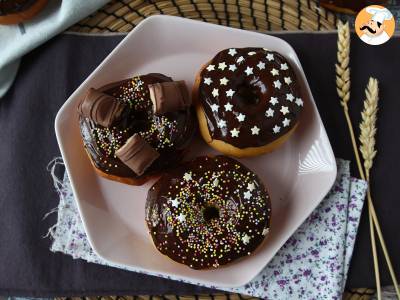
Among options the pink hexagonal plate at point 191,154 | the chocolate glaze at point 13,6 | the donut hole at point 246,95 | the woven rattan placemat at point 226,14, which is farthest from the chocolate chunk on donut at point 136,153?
the chocolate glaze at point 13,6

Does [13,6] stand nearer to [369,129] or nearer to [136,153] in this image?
[136,153]

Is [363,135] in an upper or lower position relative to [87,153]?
lower

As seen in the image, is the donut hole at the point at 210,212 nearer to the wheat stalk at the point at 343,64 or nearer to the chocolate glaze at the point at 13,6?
the wheat stalk at the point at 343,64

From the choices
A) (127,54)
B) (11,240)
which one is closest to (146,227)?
(11,240)

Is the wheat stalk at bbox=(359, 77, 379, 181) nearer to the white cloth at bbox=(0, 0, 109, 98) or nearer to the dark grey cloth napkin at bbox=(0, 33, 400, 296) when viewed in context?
the dark grey cloth napkin at bbox=(0, 33, 400, 296)

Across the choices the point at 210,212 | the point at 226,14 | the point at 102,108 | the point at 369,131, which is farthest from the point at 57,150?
the point at 369,131

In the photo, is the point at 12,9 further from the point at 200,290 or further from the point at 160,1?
the point at 200,290
